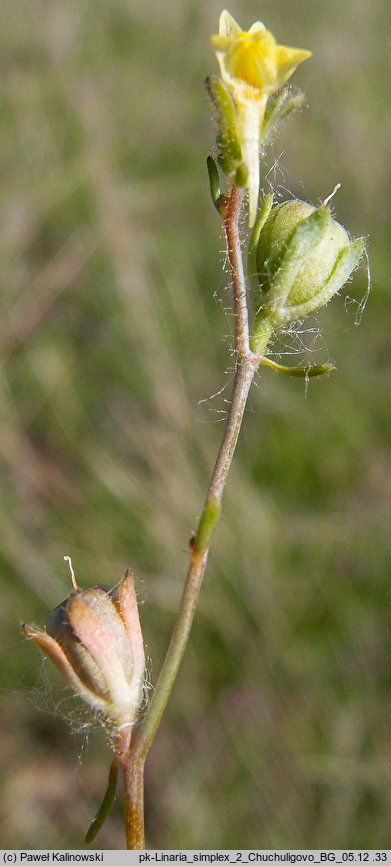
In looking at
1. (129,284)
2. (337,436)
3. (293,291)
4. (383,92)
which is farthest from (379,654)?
(383,92)

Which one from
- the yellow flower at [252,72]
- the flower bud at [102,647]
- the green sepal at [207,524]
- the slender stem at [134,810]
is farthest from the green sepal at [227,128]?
the slender stem at [134,810]

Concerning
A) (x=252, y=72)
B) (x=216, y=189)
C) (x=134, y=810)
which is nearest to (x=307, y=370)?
(x=216, y=189)

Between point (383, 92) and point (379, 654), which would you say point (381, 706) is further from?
point (383, 92)

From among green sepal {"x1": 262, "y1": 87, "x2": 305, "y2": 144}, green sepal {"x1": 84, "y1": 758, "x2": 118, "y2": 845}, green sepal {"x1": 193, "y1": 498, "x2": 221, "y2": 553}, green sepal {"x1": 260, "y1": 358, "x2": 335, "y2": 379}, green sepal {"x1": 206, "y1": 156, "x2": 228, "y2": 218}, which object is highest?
green sepal {"x1": 262, "y1": 87, "x2": 305, "y2": 144}

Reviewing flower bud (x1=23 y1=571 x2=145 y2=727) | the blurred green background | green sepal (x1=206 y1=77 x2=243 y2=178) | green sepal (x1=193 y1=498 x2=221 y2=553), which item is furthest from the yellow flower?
the blurred green background

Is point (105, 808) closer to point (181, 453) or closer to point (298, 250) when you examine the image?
point (298, 250)

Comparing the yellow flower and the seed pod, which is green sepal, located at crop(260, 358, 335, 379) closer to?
the seed pod

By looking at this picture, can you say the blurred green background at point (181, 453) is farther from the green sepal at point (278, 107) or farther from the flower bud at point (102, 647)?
the green sepal at point (278, 107)
